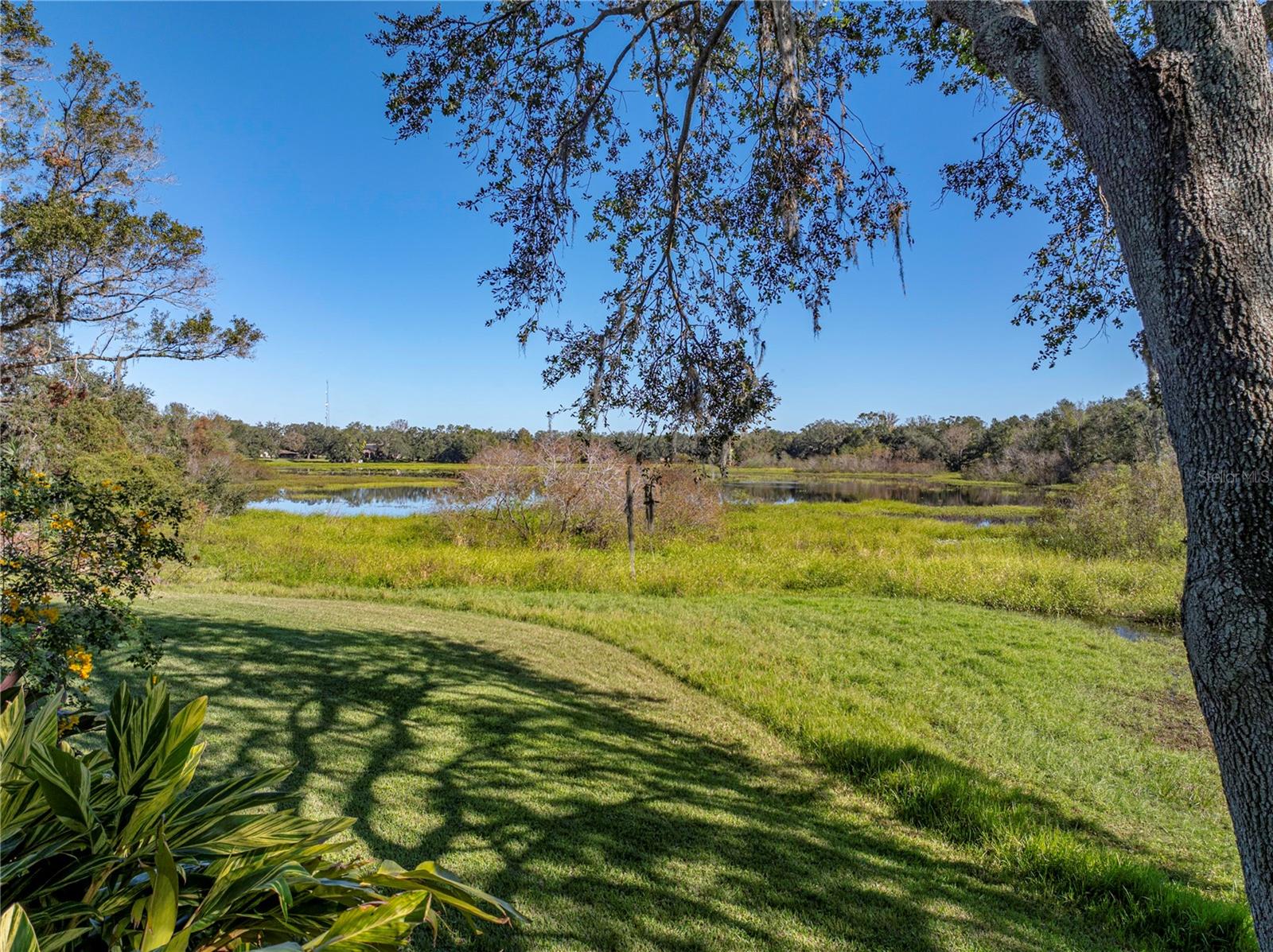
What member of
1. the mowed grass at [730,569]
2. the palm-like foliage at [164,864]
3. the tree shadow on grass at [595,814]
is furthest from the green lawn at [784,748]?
the palm-like foliage at [164,864]

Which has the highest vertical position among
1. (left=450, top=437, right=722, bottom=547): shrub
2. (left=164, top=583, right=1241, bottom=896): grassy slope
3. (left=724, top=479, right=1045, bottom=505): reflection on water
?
(left=450, top=437, right=722, bottom=547): shrub

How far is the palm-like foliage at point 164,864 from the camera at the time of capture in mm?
1183

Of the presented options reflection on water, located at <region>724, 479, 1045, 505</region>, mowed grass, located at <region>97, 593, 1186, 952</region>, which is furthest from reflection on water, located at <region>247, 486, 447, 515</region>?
mowed grass, located at <region>97, 593, 1186, 952</region>

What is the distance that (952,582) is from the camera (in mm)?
13109

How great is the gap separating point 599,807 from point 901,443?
3304 inches

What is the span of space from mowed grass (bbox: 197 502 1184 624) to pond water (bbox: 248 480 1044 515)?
14.0 meters

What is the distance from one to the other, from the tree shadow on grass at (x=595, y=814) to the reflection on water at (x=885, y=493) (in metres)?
30.8

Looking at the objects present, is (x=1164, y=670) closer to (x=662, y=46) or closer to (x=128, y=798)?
(x=662, y=46)

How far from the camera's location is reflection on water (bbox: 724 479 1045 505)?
39.6 metres

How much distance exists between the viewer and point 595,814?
315 cm

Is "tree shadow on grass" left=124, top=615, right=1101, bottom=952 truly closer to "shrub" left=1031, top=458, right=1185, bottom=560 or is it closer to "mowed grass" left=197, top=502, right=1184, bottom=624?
"mowed grass" left=197, top=502, right=1184, bottom=624

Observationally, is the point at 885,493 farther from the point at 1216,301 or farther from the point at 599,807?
the point at 1216,301

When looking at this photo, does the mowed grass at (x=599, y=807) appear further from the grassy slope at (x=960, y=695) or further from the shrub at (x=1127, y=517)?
the shrub at (x=1127, y=517)

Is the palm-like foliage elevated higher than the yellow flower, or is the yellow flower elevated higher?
the palm-like foliage
